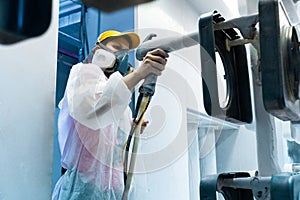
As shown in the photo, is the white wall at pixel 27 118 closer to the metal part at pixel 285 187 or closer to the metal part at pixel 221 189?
the metal part at pixel 221 189

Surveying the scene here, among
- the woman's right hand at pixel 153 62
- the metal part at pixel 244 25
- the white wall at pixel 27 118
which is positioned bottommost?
the white wall at pixel 27 118

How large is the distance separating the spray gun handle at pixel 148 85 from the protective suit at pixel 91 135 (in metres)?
0.11

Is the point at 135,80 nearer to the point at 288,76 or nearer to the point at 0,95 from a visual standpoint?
the point at 0,95

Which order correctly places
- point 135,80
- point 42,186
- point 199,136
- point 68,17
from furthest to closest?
point 199,136 → point 68,17 → point 135,80 → point 42,186

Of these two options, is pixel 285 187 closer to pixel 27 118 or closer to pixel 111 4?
pixel 111 4

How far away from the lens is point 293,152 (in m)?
1.94

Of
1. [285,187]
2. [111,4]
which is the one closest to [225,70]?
[285,187]

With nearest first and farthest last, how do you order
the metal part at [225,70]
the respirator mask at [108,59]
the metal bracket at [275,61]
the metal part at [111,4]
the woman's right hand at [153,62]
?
the metal part at [111,4] < the metal bracket at [275,61] < the metal part at [225,70] < the woman's right hand at [153,62] < the respirator mask at [108,59]

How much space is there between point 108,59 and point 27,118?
17.9 inches

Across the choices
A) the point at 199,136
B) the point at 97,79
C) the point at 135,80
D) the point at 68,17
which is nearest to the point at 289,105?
the point at 135,80

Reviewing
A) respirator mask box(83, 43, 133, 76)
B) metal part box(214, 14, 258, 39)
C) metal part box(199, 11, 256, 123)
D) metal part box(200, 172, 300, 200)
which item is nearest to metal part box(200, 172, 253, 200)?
metal part box(200, 172, 300, 200)

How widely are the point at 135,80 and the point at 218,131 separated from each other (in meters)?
2.21

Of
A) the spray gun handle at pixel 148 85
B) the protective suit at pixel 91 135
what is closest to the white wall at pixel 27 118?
the protective suit at pixel 91 135

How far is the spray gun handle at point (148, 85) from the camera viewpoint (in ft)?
4.10
